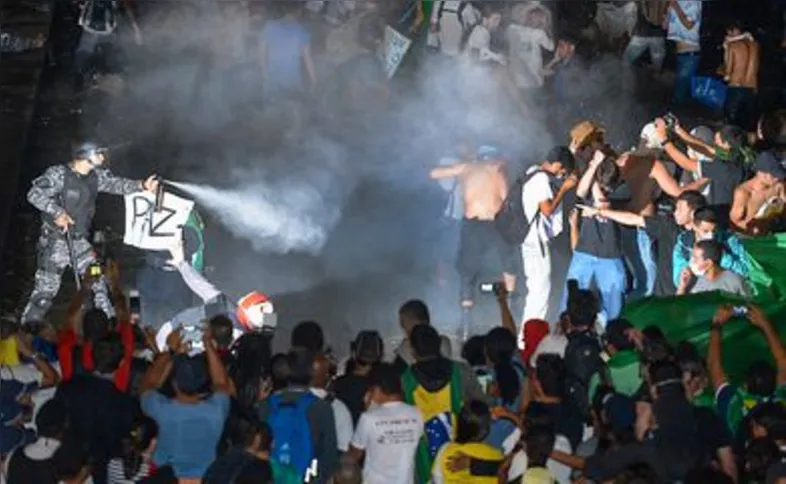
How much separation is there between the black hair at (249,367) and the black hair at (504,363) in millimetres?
1350

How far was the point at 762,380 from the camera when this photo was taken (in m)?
13.5

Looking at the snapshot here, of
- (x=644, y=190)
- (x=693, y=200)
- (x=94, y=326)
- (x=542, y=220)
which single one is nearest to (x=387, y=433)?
(x=94, y=326)

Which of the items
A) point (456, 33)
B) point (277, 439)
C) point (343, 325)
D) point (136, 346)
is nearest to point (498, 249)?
point (343, 325)

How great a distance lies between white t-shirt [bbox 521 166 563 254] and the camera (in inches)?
730

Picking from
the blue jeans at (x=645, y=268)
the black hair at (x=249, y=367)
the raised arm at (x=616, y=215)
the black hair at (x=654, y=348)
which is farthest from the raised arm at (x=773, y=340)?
the blue jeans at (x=645, y=268)

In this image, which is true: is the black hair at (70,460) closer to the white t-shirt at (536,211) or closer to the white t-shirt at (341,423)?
the white t-shirt at (341,423)

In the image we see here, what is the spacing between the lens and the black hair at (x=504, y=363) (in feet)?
46.3

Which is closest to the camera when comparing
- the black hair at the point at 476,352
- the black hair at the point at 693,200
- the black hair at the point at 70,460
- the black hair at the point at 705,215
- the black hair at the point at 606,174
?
the black hair at the point at 70,460

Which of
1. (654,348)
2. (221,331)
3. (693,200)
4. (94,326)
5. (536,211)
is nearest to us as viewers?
(654,348)

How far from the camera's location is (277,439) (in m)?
13.2

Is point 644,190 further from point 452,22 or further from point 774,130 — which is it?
point 452,22

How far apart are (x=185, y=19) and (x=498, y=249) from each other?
13.9 ft

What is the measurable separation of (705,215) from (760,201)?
1.42m

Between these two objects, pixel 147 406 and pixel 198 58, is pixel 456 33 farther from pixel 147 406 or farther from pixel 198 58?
pixel 147 406
